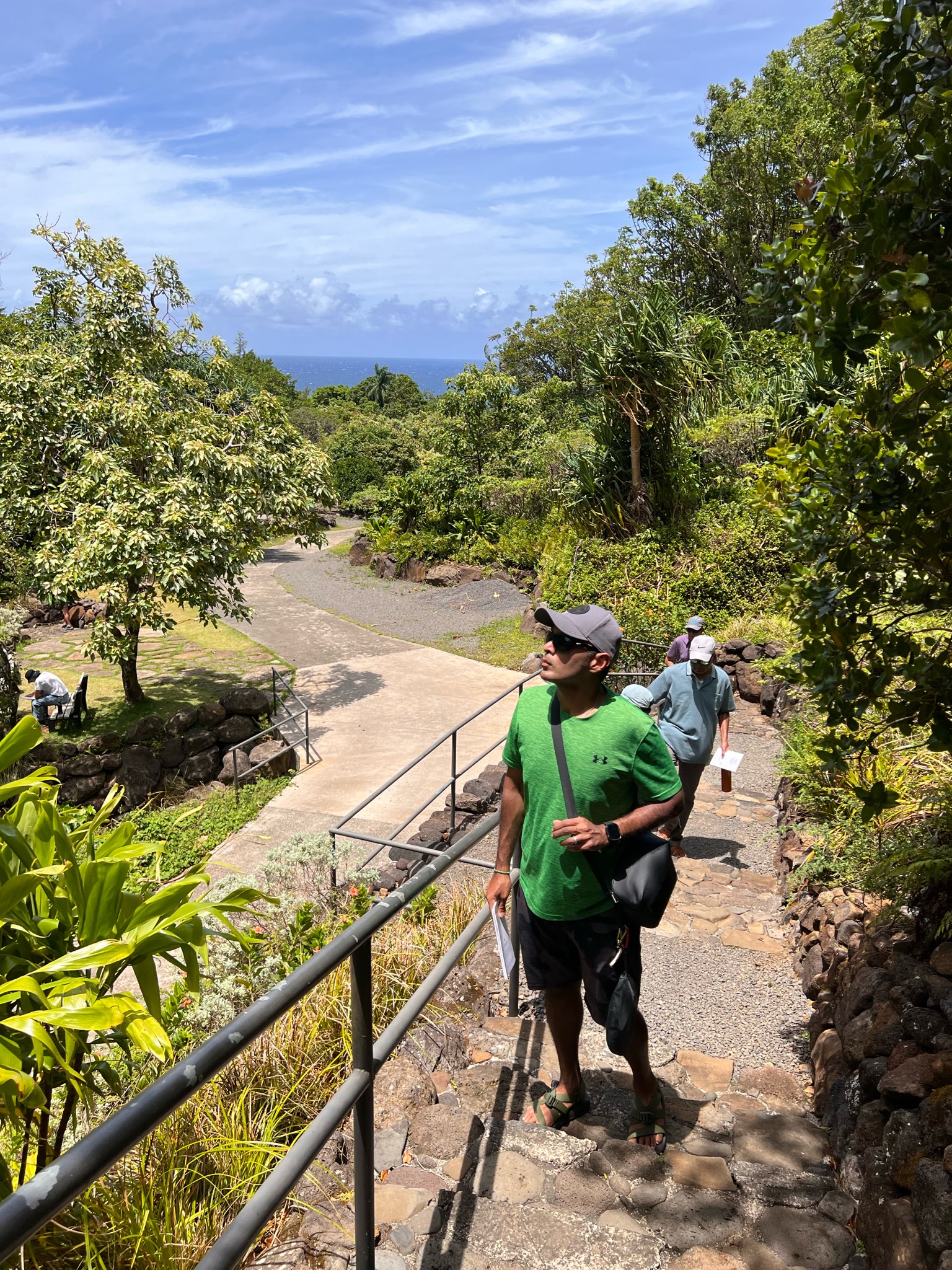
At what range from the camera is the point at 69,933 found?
1766 millimetres

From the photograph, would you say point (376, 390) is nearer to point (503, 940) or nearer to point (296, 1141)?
point (503, 940)

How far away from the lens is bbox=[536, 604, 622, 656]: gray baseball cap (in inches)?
97.3

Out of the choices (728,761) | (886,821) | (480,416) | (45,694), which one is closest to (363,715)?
(45,694)

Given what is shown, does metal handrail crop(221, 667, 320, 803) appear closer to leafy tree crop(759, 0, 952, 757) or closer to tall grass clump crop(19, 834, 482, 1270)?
tall grass clump crop(19, 834, 482, 1270)

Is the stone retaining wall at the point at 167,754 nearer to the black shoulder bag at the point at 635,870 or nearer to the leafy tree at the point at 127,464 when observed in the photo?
the leafy tree at the point at 127,464

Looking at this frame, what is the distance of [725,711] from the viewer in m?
5.32

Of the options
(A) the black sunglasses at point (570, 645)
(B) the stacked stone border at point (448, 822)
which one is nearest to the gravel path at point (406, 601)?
(B) the stacked stone border at point (448, 822)

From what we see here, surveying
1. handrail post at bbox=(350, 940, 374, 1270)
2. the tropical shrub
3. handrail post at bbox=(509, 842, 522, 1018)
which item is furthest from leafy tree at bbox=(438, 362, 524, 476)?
handrail post at bbox=(350, 940, 374, 1270)

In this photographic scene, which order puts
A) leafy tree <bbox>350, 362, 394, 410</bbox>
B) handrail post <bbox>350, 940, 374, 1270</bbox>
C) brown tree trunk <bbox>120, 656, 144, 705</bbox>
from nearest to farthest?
handrail post <bbox>350, 940, 374, 1270</bbox> < brown tree trunk <bbox>120, 656, 144, 705</bbox> < leafy tree <bbox>350, 362, 394, 410</bbox>

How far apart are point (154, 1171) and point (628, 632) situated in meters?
10.9

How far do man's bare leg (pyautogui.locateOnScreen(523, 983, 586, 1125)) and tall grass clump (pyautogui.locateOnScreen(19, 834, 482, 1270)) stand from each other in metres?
0.68

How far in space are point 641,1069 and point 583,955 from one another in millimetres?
408

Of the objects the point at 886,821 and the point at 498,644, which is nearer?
the point at 886,821

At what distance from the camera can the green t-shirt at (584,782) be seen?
246cm
